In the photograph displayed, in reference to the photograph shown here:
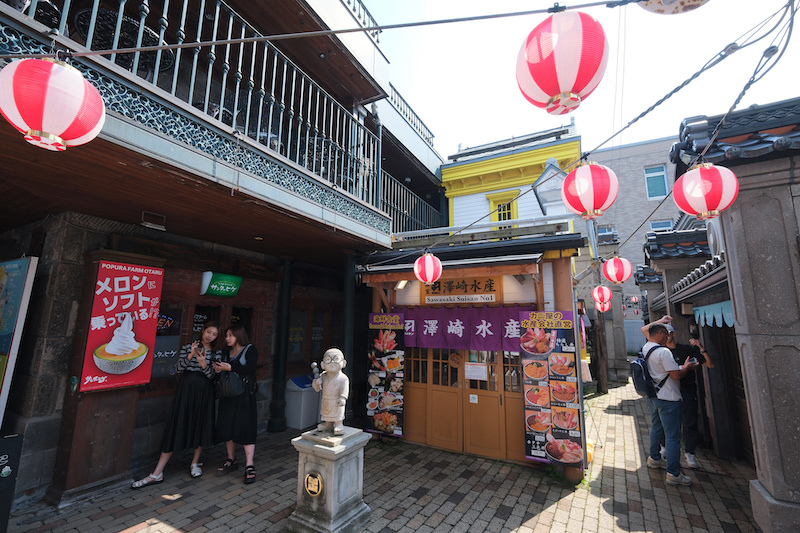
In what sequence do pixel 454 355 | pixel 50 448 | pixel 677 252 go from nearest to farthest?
1. pixel 50 448
2. pixel 454 355
3. pixel 677 252

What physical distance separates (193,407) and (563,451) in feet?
22.4

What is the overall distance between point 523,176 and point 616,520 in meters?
9.56

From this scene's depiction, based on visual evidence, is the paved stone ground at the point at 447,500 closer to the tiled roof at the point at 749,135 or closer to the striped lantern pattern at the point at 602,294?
the tiled roof at the point at 749,135

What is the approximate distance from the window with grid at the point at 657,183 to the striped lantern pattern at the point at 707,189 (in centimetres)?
2656

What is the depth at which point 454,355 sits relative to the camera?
7.89 metres

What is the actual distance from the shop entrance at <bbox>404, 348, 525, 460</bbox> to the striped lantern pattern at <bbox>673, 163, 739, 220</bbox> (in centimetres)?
432

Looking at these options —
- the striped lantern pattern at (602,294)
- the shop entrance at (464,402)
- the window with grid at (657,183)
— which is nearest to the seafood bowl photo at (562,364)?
the shop entrance at (464,402)

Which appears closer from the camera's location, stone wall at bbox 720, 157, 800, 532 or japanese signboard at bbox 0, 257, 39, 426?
stone wall at bbox 720, 157, 800, 532

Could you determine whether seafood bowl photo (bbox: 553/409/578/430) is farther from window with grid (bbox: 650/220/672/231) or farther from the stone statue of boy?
window with grid (bbox: 650/220/672/231)

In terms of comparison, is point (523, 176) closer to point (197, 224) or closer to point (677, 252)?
point (677, 252)

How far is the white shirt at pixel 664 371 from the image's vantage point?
19.8 ft

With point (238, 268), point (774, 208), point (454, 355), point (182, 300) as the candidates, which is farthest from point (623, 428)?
point (182, 300)

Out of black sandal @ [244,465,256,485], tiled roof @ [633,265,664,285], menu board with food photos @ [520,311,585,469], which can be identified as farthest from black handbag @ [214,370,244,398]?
tiled roof @ [633,265,664,285]

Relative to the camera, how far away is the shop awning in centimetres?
570
